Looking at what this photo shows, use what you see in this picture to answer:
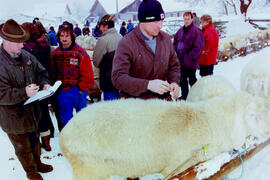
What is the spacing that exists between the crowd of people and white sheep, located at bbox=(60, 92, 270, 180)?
0.97 feet

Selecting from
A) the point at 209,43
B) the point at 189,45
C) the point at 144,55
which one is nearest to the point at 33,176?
the point at 144,55

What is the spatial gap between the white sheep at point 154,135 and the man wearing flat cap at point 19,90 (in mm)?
881

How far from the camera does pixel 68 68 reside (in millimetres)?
2996

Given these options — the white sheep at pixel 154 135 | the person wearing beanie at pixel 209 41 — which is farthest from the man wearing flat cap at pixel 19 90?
the person wearing beanie at pixel 209 41

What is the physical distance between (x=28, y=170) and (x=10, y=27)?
1695 mm

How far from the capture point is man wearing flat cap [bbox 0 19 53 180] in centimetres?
212

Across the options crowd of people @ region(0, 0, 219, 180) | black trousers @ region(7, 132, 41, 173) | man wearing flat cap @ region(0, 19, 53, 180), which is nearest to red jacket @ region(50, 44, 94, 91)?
crowd of people @ region(0, 0, 219, 180)

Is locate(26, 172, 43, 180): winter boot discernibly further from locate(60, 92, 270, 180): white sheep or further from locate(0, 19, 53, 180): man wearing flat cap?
locate(60, 92, 270, 180): white sheep

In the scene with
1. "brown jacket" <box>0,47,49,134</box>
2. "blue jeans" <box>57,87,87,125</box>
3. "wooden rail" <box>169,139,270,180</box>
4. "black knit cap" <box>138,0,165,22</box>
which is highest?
"black knit cap" <box>138,0,165,22</box>

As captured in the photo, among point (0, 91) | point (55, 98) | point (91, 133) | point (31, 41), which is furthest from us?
point (55, 98)

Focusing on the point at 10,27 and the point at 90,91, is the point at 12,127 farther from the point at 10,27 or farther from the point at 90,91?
the point at 90,91

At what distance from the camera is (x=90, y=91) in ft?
16.7

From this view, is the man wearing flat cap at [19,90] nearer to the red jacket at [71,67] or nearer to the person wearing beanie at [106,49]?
the red jacket at [71,67]

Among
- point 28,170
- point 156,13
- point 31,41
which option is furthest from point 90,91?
point 156,13
